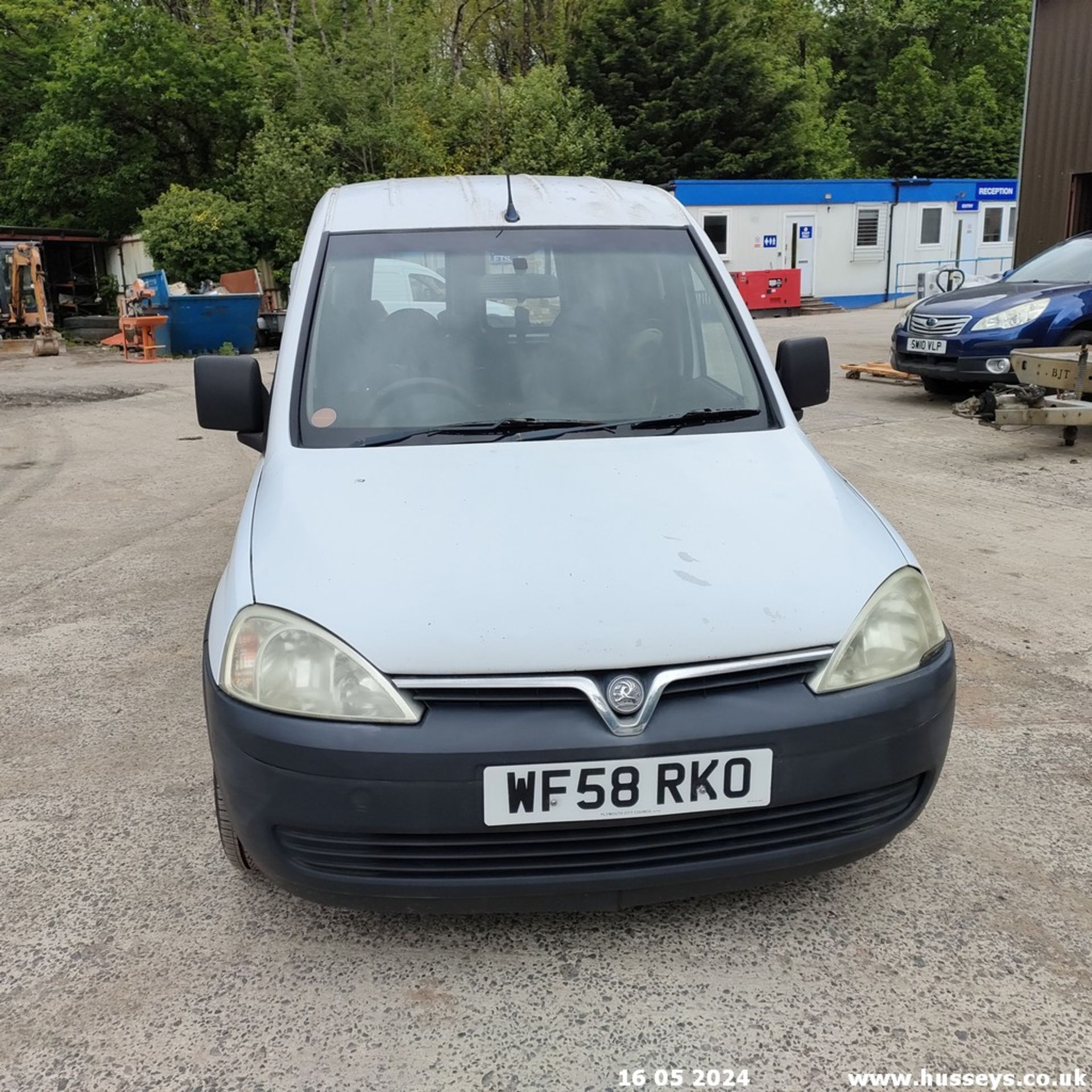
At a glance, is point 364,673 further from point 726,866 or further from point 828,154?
point 828,154

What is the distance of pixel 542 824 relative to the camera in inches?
85.3

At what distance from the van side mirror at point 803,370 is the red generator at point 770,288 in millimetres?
22657

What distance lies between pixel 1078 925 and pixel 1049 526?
4225 millimetres

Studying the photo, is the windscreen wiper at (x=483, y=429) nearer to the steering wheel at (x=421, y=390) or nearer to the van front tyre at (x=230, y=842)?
the steering wheel at (x=421, y=390)

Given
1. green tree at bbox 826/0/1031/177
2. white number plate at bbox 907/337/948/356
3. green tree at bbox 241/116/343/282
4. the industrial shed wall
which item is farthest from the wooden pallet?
green tree at bbox 826/0/1031/177

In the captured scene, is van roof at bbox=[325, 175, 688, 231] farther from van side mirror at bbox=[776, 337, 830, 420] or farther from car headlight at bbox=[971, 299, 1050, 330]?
car headlight at bbox=[971, 299, 1050, 330]

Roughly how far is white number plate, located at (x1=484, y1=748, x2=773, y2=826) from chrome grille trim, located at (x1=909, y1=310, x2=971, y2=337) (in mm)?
9062

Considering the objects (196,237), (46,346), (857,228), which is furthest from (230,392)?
(857,228)

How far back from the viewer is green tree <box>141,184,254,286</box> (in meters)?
24.8

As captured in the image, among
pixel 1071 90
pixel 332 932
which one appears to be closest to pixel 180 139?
pixel 1071 90

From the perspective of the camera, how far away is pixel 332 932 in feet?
8.47

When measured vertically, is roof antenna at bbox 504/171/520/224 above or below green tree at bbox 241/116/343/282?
below

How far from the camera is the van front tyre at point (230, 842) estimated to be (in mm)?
2580

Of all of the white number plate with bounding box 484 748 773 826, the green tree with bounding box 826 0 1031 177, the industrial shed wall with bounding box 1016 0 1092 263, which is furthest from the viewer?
the green tree with bounding box 826 0 1031 177
